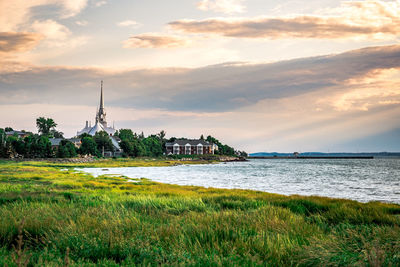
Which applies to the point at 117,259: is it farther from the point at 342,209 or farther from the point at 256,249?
the point at 342,209

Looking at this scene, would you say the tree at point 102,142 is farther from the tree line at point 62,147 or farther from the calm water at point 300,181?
the calm water at point 300,181

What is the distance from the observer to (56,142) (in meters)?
A: 152

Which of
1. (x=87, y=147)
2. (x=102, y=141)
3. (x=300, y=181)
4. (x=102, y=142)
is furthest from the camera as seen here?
(x=102, y=142)

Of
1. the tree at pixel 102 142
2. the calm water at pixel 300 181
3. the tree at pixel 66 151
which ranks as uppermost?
the tree at pixel 102 142

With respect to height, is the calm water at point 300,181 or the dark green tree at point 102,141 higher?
the dark green tree at point 102,141

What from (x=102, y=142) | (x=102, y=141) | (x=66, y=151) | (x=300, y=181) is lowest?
(x=300, y=181)

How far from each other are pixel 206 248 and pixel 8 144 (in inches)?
4758

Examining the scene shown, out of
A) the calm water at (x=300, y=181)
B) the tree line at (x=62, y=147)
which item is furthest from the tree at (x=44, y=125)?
the calm water at (x=300, y=181)

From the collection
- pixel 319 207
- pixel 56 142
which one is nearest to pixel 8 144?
pixel 56 142

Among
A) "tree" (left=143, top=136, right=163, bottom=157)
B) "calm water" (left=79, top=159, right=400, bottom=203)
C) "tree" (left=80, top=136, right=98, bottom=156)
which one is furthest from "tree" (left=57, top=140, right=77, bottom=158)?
"tree" (left=143, top=136, right=163, bottom=157)

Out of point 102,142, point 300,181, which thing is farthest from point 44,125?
point 300,181

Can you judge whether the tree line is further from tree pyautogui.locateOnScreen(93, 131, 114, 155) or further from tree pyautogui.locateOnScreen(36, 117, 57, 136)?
tree pyautogui.locateOnScreen(36, 117, 57, 136)

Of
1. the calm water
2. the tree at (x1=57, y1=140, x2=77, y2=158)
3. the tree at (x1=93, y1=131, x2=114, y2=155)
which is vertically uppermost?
the tree at (x1=93, y1=131, x2=114, y2=155)

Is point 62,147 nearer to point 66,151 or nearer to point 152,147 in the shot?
point 66,151
